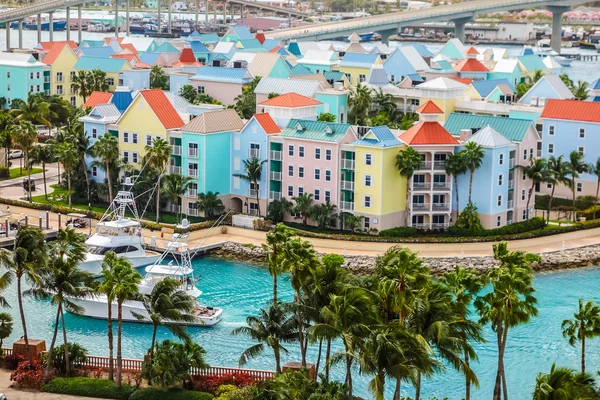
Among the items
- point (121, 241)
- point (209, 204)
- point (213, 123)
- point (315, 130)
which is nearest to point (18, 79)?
point (213, 123)

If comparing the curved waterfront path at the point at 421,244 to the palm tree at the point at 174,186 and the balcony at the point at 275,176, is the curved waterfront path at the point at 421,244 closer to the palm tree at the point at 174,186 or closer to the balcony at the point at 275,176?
the palm tree at the point at 174,186

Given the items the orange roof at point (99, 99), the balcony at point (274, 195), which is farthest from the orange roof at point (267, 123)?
the orange roof at point (99, 99)

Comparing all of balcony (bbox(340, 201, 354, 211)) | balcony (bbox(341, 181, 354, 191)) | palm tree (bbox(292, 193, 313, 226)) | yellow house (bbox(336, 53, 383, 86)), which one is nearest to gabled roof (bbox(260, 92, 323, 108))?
palm tree (bbox(292, 193, 313, 226))

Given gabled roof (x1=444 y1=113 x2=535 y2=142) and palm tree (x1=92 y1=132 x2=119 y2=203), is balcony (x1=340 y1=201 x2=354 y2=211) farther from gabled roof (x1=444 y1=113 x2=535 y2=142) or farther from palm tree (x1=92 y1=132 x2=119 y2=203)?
palm tree (x1=92 y1=132 x2=119 y2=203)

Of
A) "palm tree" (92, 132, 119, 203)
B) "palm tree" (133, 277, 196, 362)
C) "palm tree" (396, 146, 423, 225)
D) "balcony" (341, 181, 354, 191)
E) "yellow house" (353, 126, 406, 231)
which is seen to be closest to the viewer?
"palm tree" (133, 277, 196, 362)

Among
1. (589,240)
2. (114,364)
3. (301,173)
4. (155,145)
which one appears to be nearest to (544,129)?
(589,240)

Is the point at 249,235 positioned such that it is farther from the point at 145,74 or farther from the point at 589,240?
the point at 145,74

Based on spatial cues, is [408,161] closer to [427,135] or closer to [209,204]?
[427,135]
